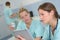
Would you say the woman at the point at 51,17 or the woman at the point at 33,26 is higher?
the woman at the point at 51,17

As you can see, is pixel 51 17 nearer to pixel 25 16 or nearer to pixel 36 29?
pixel 36 29

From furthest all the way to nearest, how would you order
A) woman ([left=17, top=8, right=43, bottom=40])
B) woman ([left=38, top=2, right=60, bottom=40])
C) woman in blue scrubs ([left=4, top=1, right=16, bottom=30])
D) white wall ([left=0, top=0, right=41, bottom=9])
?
woman in blue scrubs ([left=4, top=1, right=16, bottom=30]) < white wall ([left=0, top=0, right=41, bottom=9]) < woman ([left=17, top=8, right=43, bottom=40]) < woman ([left=38, top=2, right=60, bottom=40])

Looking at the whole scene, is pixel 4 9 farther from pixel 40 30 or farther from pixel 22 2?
pixel 40 30

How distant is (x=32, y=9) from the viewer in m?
3.05

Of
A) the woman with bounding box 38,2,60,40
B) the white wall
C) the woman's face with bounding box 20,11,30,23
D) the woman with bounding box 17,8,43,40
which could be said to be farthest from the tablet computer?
the white wall

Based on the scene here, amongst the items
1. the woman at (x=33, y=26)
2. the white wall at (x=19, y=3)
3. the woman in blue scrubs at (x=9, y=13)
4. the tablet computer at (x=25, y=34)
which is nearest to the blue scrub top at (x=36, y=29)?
the woman at (x=33, y=26)

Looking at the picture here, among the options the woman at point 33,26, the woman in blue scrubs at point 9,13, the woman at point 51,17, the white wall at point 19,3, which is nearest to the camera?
the woman at point 51,17

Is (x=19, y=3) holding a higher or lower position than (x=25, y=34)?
higher

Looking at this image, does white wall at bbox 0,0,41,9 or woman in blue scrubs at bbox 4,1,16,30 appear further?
woman in blue scrubs at bbox 4,1,16,30

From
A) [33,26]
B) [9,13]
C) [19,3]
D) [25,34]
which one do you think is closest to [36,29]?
[33,26]

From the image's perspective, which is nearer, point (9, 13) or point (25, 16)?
point (25, 16)

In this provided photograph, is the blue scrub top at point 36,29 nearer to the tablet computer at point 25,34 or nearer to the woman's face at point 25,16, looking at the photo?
the woman's face at point 25,16

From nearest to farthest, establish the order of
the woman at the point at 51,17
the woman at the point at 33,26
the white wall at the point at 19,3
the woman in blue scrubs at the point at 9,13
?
the woman at the point at 51,17, the woman at the point at 33,26, the white wall at the point at 19,3, the woman in blue scrubs at the point at 9,13

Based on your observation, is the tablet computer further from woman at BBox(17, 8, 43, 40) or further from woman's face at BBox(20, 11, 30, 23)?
woman's face at BBox(20, 11, 30, 23)
